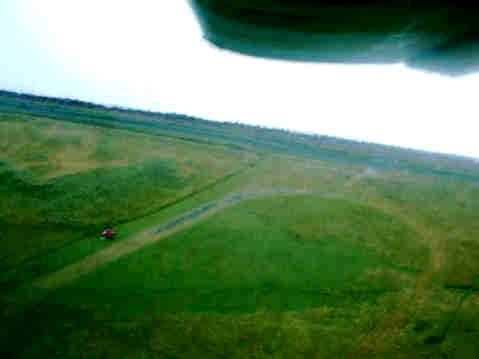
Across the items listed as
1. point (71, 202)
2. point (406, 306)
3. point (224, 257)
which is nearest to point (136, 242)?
point (224, 257)

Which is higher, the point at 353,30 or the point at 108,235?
the point at 353,30

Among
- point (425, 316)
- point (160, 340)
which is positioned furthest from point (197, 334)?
point (425, 316)

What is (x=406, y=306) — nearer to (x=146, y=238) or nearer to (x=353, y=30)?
(x=146, y=238)

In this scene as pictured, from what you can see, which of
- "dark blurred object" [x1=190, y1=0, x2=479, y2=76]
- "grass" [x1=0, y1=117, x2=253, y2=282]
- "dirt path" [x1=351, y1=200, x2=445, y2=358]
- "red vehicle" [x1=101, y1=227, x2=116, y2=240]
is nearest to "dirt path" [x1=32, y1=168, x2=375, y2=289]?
"red vehicle" [x1=101, y1=227, x2=116, y2=240]

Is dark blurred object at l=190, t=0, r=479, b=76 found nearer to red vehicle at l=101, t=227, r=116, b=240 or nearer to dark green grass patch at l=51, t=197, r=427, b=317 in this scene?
dark green grass patch at l=51, t=197, r=427, b=317

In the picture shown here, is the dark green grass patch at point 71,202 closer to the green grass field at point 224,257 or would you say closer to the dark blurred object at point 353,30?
the green grass field at point 224,257

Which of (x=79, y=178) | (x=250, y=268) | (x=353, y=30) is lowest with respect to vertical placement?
(x=250, y=268)

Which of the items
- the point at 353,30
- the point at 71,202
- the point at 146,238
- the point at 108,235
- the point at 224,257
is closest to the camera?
the point at 353,30
